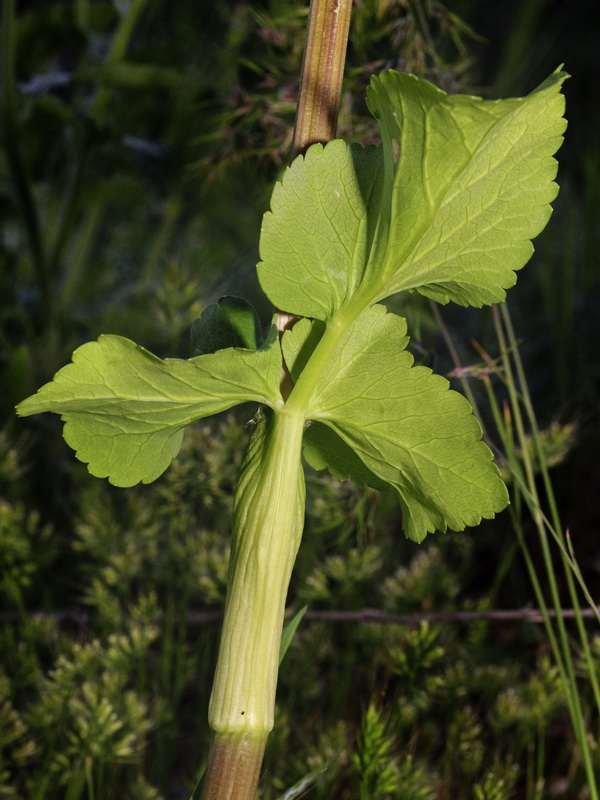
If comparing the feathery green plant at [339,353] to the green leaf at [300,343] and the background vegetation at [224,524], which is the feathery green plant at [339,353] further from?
the background vegetation at [224,524]

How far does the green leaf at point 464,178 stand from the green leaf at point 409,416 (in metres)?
0.02

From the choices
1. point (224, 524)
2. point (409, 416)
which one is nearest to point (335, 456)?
point (409, 416)

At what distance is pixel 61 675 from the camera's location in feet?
1.58

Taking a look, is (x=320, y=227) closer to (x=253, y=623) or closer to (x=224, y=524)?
(x=253, y=623)

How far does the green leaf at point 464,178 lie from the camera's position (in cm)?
21

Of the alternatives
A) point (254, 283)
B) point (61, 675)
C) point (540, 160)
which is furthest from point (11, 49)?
point (540, 160)

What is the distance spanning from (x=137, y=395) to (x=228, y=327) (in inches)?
1.7

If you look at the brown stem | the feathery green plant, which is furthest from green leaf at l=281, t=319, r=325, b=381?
the brown stem

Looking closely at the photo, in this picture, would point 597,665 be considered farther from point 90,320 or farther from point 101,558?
point 90,320

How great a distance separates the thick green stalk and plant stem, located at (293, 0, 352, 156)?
10 cm

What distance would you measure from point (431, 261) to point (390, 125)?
5 centimetres

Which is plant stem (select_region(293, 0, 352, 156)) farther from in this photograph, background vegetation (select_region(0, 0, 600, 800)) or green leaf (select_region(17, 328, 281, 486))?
background vegetation (select_region(0, 0, 600, 800))

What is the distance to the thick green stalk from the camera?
239 mm

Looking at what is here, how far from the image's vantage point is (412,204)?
0.23m
